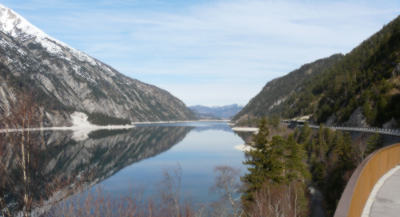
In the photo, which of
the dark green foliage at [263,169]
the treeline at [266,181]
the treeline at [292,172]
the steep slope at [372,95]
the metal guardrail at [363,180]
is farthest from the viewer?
the steep slope at [372,95]

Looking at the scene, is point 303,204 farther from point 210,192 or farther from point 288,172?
point 210,192

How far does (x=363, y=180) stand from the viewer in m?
11.5

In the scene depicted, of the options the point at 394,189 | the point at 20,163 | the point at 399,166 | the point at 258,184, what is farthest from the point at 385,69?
the point at 20,163

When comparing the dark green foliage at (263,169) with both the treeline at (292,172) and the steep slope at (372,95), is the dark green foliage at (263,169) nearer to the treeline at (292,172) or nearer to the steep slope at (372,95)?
the treeline at (292,172)

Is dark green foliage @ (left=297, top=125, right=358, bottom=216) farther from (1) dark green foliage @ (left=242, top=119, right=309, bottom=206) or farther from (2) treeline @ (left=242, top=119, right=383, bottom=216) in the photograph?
(1) dark green foliage @ (left=242, top=119, right=309, bottom=206)

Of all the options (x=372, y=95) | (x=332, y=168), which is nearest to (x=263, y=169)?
(x=332, y=168)

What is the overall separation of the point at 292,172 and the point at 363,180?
136ft

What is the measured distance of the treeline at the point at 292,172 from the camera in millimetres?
37106

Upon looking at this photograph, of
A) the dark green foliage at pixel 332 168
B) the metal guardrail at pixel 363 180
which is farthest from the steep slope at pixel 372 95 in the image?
the metal guardrail at pixel 363 180

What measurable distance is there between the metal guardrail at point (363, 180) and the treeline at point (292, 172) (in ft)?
24.1

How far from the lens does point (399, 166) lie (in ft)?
69.0

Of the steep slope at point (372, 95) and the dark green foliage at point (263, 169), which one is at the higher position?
the steep slope at point (372, 95)

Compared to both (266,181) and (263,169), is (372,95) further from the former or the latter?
(266,181)

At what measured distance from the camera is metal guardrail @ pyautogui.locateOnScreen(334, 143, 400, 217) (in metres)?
8.24
